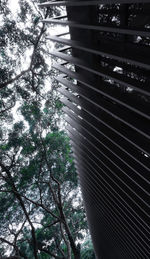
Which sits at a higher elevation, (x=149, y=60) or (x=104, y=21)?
(x=104, y=21)

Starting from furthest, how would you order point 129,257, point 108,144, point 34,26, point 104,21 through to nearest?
point 34,26
point 129,257
point 108,144
point 104,21

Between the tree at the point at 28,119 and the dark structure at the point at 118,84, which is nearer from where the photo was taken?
the dark structure at the point at 118,84

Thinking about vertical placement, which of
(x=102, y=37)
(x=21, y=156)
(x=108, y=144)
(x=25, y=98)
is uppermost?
(x=25, y=98)

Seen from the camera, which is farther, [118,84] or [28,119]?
[28,119]

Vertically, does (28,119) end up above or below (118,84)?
above

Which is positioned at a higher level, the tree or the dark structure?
the tree

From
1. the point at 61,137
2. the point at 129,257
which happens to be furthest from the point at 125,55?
the point at 61,137

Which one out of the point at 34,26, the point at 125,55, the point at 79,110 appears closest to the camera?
the point at 125,55

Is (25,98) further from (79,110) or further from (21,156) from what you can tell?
(79,110)

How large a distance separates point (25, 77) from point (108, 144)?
27.3 feet

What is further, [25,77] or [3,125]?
[3,125]

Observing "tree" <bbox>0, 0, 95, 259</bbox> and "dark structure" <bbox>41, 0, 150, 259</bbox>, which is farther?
"tree" <bbox>0, 0, 95, 259</bbox>

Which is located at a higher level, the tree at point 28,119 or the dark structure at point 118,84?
the tree at point 28,119

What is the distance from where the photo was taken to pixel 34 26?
10.3 m
